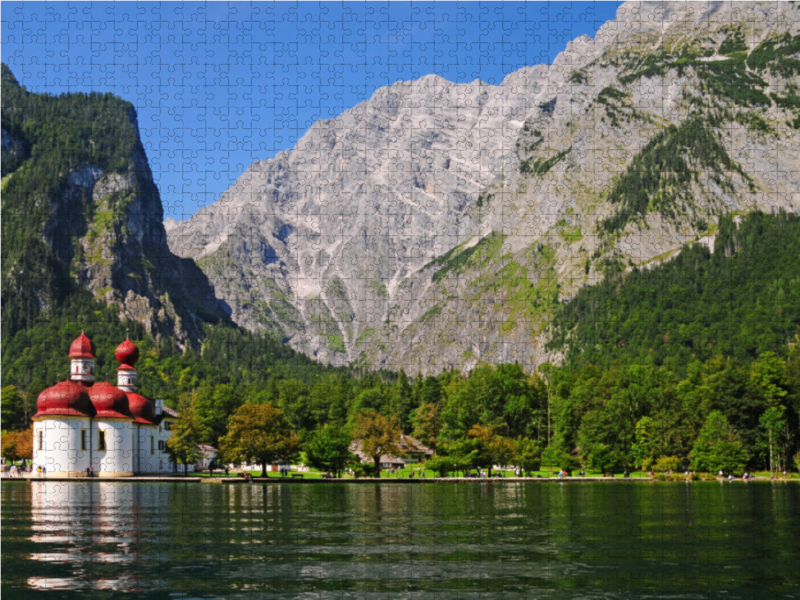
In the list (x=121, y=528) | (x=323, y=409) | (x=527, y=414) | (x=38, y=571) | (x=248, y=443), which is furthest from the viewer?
(x=323, y=409)

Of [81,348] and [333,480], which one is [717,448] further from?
[81,348]

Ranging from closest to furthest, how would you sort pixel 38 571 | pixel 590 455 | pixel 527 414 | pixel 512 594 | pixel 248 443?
pixel 512 594 → pixel 38 571 → pixel 248 443 → pixel 590 455 → pixel 527 414

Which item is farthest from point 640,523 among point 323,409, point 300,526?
point 323,409

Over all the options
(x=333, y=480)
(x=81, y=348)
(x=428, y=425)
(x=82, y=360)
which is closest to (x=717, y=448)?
(x=333, y=480)

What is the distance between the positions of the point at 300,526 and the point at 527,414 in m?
112

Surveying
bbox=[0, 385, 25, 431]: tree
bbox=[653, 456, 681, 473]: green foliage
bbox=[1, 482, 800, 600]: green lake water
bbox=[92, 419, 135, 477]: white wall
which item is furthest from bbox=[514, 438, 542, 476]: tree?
bbox=[0, 385, 25, 431]: tree

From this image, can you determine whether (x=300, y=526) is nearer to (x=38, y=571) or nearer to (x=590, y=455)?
(x=38, y=571)

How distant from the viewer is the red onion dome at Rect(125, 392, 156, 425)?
408 feet

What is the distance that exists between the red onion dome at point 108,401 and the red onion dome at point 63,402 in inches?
67.3

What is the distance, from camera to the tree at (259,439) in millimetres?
109938

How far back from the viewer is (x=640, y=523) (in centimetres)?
4241

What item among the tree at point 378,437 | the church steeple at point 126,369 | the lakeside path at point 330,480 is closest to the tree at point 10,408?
the church steeple at point 126,369

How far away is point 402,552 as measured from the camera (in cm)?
3203

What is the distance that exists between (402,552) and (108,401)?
9311cm
